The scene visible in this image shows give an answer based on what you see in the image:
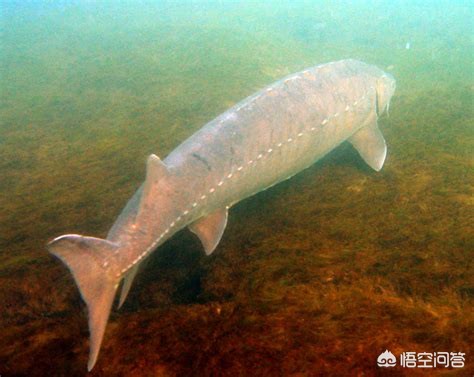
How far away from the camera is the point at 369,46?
2192 cm

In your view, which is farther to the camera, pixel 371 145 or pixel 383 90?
pixel 383 90

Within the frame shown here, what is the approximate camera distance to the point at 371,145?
642cm

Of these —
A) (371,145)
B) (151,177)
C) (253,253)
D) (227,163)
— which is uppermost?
(151,177)

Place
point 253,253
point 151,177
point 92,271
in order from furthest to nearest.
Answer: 1. point 253,253
2. point 151,177
3. point 92,271

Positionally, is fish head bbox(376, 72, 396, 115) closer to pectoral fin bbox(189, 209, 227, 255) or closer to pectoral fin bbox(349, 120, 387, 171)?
pectoral fin bbox(349, 120, 387, 171)

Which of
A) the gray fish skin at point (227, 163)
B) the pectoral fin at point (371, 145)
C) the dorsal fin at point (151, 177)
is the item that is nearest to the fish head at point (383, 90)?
the gray fish skin at point (227, 163)

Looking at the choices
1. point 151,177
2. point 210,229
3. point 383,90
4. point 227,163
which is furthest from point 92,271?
point 383,90

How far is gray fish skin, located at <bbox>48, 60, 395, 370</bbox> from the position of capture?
11.0 feet

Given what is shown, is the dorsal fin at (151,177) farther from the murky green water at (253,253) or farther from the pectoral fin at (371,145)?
the pectoral fin at (371,145)

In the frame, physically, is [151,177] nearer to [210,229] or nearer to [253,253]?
[210,229]

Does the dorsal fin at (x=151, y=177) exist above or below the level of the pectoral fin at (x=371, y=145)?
above

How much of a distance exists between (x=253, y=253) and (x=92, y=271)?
6.69 feet

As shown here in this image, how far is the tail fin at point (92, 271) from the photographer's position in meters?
3.11

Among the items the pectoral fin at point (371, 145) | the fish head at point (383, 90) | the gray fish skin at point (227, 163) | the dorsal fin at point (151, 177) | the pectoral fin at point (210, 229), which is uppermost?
the dorsal fin at point (151, 177)
